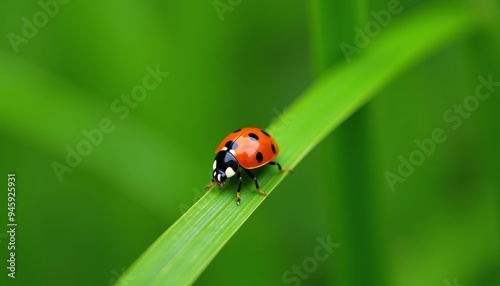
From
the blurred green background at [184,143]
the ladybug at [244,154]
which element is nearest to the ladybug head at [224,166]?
the ladybug at [244,154]

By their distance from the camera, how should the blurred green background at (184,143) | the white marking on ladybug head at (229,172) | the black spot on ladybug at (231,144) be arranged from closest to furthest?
the white marking on ladybug head at (229,172), the black spot on ladybug at (231,144), the blurred green background at (184,143)

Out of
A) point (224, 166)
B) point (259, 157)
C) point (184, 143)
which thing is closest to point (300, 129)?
point (259, 157)

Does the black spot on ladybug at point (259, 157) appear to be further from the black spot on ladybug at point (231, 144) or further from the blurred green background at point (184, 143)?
the blurred green background at point (184, 143)

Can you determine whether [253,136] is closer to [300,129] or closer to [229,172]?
[229,172]

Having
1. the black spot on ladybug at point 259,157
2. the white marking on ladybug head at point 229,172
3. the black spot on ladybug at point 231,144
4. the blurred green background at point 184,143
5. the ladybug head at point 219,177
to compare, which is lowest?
the ladybug head at point 219,177

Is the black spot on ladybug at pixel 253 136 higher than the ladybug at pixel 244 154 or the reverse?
higher

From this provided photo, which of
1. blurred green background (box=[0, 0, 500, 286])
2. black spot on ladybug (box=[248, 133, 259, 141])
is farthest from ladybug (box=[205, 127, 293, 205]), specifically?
blurred green background (box=[0, 0, 500, 286])

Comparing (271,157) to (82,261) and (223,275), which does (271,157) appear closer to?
(223,275)

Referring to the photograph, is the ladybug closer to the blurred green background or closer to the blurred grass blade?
the blurred grass blade
